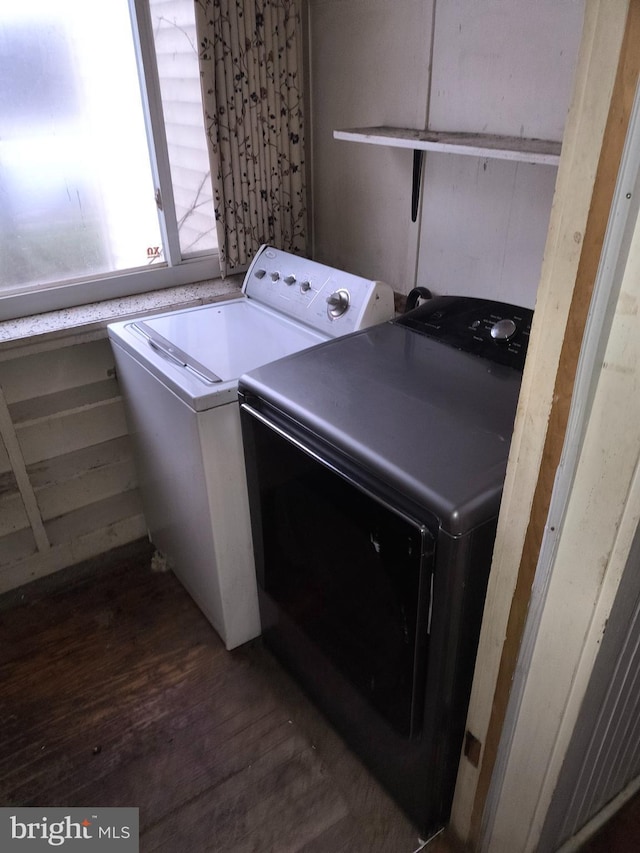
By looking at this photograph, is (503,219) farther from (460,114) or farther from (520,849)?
(520,849)

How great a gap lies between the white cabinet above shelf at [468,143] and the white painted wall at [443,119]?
4cm

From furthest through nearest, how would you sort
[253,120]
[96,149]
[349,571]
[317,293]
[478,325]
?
[253,120] → [96,149] → [317,293] → [478,325] → [349,571]

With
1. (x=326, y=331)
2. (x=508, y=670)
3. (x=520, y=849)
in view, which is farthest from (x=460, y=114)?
(x=520, y=849)

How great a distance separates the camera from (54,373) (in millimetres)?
1917

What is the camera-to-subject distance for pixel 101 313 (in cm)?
193

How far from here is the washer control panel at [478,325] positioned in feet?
4.75

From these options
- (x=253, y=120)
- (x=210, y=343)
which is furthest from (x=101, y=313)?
(x=253, y=120)

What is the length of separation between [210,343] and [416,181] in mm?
774

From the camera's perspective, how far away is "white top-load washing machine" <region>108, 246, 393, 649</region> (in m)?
1.54

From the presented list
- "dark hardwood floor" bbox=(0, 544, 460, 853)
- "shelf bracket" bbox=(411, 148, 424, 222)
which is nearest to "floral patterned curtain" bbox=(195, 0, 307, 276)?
"shelf bracket" bbox=(411, 148, 424, 222)

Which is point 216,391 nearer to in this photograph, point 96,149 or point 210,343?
point 210,343

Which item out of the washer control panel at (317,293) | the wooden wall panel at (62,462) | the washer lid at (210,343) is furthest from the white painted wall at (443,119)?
the wooden wall panel at (62,462)

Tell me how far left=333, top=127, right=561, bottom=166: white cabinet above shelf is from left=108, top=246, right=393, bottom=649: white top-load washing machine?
36 cm

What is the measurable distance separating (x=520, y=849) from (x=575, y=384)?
0.99 m
